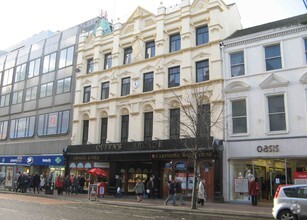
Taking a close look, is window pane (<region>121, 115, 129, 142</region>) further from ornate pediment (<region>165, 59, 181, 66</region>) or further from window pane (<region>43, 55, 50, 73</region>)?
window pane (<region>43, 55, 50, 73</region>)

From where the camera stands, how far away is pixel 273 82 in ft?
69.5

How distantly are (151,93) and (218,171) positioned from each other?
8718mm

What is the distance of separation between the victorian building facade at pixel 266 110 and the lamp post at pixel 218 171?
0.39 meters

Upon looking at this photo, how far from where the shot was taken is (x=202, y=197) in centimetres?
1959

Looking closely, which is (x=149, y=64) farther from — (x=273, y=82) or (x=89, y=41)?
(x=273, y=82)

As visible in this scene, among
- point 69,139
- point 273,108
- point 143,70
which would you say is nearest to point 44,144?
point 69,139

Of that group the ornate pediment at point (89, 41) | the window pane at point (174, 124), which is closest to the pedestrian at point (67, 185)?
the window pane at point (174, 124)

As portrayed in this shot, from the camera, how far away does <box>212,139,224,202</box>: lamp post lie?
70.1 ft

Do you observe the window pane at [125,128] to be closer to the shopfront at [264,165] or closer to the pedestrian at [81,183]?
the pedestrian at [81,183]

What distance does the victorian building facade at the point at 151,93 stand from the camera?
932 inches

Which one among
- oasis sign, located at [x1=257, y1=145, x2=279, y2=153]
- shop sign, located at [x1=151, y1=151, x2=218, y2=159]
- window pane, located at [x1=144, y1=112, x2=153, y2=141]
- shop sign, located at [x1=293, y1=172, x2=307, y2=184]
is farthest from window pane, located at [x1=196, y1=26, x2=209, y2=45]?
shop sign, located at [x1=293, y1=172, x2=307, y2=184]

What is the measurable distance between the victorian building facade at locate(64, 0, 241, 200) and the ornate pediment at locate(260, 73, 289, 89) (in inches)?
121

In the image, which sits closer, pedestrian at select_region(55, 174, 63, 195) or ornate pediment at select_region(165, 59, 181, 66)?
ornate pediment at select_region(165, 59, 181, 66)

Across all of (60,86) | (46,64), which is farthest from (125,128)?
(46,64)
